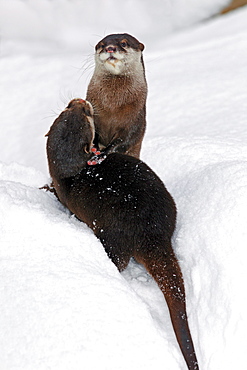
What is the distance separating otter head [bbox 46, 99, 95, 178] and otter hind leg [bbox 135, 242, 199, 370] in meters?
0.54

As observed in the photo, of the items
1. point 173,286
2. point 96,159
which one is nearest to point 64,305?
point 173,286

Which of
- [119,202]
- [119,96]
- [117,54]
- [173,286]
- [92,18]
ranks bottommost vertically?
[92,18]

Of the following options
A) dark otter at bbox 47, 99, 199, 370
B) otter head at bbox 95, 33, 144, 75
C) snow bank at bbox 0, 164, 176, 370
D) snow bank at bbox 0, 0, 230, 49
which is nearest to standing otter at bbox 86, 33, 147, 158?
otter head at bbox 95, 33, 144, 75

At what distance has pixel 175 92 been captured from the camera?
405 cm

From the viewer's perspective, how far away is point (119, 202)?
1948 mm

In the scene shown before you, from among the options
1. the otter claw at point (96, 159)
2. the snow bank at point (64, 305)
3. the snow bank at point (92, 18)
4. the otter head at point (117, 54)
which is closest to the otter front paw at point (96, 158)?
the otter claw at point (96, 159)

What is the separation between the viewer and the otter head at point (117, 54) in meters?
2.32

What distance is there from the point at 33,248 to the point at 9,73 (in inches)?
122

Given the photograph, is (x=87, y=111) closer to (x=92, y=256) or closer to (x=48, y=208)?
(x=48, y=208)

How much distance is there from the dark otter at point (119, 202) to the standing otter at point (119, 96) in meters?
0.12

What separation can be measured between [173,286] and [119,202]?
394 millimetres

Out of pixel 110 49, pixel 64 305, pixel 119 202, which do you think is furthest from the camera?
pixel 110 49

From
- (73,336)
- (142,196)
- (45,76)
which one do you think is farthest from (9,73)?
(73,336)

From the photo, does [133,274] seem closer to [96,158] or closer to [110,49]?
[96,158]
